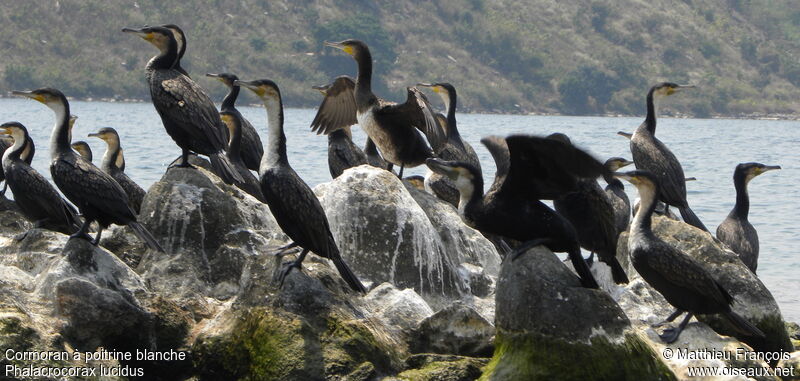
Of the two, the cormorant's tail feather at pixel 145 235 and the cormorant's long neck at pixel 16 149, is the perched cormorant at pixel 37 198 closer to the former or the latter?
the cormorant's long neck at pixel 16 149

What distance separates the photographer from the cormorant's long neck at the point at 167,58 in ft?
28.1

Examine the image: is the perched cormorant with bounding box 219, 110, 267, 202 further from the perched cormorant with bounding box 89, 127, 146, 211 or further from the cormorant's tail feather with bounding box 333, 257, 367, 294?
the cormorant's tail feather with bounding box 333, 257, 367, 294

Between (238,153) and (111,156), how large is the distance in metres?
1.27

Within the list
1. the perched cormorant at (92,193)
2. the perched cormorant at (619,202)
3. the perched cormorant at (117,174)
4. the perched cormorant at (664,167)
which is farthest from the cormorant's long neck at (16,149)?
the perched cormorant at (664,167)

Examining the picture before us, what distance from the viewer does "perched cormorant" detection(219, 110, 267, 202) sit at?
30.7 ft

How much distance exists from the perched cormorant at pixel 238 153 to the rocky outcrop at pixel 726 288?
317cm

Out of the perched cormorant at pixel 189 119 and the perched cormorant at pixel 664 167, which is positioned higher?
the perched cormorant at pixel 189 119

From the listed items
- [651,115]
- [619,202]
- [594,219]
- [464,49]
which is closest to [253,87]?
[594,219]

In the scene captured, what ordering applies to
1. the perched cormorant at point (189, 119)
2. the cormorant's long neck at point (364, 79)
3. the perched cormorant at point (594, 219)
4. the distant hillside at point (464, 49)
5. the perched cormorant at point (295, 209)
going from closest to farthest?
the perched cormorant at point (295, 209), the perched cormorant at point (594, 219), the perched cormorant at point (189, 119), the cormorant's long neck at point (364, 79), the distant hillside at point (464, 49)

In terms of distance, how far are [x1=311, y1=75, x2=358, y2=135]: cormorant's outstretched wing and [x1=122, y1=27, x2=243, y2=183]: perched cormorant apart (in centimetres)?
227

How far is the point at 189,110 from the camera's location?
8156 millimetres

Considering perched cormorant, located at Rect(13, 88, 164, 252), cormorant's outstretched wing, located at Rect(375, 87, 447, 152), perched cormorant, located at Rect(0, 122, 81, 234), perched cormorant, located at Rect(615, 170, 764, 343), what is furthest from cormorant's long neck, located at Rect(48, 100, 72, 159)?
perched cormorant, located at Rect(615, 170, 764, 343)

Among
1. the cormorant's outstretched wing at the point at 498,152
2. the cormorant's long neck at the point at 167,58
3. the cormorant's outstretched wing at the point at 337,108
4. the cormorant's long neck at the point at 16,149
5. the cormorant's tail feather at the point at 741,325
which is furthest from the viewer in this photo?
the cormorant's outstretched wing at the point at 337,108

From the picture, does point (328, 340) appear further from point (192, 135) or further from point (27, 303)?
point (192, 135)
